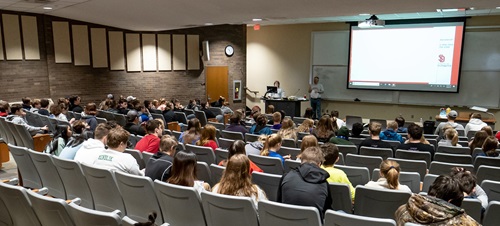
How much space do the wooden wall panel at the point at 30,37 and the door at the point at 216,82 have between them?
5.90 m

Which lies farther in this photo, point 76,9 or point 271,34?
point 271,34

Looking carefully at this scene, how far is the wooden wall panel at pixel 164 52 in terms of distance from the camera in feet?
45.9

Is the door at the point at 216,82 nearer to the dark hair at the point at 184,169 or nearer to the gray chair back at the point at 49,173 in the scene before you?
the gray chair back at the point at 49,173

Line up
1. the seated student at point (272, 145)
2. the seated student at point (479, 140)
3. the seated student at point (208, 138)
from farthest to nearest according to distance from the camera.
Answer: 1. the seated student at point (479, 140)
2. the seated student at point (208, 138)
3. the seated student at point (272, 145)

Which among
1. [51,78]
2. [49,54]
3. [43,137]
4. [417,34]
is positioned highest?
[417,34]

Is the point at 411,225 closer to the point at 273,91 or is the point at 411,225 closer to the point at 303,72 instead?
the point at 273,91

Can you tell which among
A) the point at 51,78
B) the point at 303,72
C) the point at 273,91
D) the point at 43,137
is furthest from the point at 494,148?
the point at 51,78

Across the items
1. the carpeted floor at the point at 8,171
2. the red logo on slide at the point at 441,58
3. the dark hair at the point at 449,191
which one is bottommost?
the carpeted floor at the point at 8,171

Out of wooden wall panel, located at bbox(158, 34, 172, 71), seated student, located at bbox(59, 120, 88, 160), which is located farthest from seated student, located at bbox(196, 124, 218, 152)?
wooden wall panel, located at bbox(158, 34, 172, 71)

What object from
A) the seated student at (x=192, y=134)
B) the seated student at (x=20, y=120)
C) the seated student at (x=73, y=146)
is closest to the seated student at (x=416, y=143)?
the seated student at (x=192, y=134)

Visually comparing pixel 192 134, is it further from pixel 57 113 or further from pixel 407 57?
pixel 407 57

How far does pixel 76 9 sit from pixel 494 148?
9.76 meters

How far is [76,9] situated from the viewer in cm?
1005

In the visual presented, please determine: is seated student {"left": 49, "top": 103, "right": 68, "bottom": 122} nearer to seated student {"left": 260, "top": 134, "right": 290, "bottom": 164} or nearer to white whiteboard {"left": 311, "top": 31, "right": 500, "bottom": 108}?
seated student {"left": 260, "top": 134, "right": 290, "bottom": 164}
